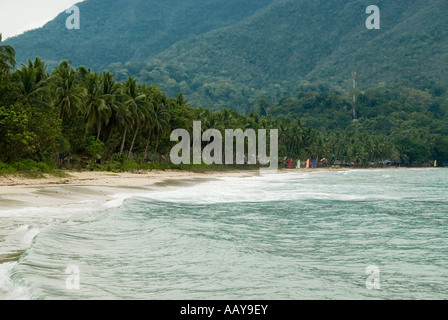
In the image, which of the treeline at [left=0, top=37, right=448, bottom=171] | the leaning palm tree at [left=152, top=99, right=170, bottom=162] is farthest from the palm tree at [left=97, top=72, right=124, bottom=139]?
the leaning palm tree at [left=152, top=99, right=170, bottom=162]

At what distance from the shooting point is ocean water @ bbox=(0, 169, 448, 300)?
838 centimetres

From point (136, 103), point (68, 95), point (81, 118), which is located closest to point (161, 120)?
point (136, 103)

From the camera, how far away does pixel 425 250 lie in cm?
1270

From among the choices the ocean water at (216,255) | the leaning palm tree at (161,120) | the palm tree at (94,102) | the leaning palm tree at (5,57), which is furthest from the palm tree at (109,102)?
the ocean water at (216,255)

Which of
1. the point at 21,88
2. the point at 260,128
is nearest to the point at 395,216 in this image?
the point at 21,88

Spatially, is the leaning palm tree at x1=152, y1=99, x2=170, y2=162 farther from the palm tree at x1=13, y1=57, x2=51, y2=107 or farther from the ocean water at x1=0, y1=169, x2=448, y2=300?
the ocean water at x1=0, y1=169, x2=448, y2=300

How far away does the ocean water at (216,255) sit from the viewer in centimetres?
838

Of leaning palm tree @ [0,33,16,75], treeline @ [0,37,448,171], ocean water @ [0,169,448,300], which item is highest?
leaning palm tree @ [0,33,16,75]

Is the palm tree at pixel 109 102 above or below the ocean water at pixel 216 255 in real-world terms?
above

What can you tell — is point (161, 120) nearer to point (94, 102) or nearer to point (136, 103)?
point (136, 103)

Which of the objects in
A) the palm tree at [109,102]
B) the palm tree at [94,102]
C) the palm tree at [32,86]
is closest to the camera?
the palm tree at [32,86]

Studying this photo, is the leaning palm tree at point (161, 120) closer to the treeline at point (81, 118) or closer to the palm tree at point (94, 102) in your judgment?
the treeline at point (81, 118)

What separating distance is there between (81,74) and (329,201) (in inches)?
1521

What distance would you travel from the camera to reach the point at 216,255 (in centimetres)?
1147
